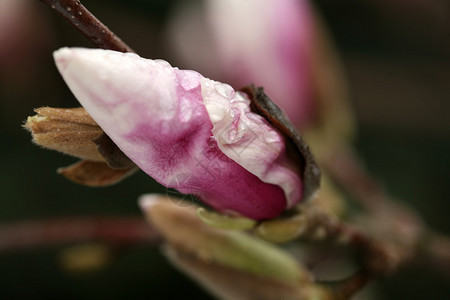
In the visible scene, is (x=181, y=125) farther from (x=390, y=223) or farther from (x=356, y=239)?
(x=390, y=223)

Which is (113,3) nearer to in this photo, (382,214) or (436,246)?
(382,214)

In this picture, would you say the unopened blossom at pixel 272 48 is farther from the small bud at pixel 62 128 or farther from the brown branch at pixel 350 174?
the small bud at pixel 62 128

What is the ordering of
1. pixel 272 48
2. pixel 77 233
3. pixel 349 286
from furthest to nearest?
pixel 272 48, pixel 77 233, pixel 349 286

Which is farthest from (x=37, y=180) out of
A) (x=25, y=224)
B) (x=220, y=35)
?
(x=220, y=35)

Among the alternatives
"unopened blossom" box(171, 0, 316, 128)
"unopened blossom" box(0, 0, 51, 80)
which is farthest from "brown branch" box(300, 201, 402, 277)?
"unopened blossom" box(0, 0, 51, 80)

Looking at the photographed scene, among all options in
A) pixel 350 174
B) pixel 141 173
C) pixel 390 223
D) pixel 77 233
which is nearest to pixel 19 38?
pixel 141 173

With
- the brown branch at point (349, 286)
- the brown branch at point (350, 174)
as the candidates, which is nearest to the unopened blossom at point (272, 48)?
the brown branch at point (350, 174)
